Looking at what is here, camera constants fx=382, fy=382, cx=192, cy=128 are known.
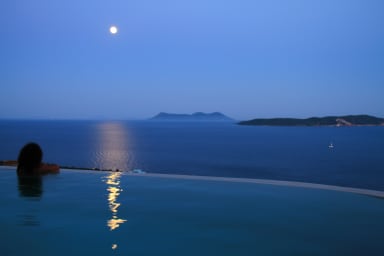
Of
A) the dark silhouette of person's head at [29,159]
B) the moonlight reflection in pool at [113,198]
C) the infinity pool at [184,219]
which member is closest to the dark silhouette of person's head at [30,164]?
the dark silhouette of person's head at [29,159]

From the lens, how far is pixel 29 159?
9641mm

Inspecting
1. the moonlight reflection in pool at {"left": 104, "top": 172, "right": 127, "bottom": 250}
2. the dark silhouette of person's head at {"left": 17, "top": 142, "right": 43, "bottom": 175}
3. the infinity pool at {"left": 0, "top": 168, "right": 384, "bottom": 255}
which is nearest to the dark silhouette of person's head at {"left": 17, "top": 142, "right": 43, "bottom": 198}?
the dark silhouette of person's head at {"left": 17, "top": 142, "right": 43, "bottom": 175}

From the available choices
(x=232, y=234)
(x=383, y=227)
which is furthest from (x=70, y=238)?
(x=383, y=227)

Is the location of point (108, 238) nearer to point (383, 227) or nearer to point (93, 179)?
point (383, 227)

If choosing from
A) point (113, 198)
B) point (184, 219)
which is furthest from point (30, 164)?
point (184, 219)

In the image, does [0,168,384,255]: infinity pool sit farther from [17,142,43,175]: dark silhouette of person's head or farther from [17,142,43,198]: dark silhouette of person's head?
[17,142,43,175]: dark silhouette of person's head

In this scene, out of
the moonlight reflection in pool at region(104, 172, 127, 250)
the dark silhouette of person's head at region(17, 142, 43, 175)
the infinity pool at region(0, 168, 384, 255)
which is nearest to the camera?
the infinity pool at region(0, 168, 384, 255)

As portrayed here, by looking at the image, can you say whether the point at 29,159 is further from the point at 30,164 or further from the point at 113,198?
the point at 113,198

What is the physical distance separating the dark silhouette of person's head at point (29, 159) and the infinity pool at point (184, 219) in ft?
2.24

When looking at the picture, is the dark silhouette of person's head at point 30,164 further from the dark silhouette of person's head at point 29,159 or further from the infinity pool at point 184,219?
the infinity pool at point 184,219

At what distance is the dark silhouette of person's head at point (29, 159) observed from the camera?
9.49m

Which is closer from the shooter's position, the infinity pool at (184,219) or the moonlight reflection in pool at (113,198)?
the infinity pool at (184,219)

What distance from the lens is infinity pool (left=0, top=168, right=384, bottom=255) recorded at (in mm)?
4453

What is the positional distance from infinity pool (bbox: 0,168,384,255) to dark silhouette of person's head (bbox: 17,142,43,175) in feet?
2.24
